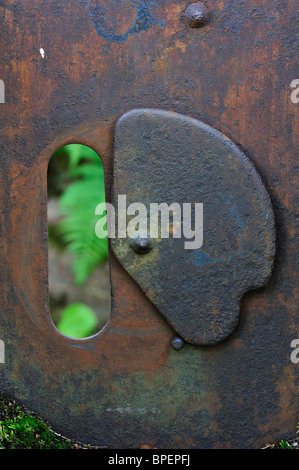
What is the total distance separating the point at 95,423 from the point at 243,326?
13.8 inches

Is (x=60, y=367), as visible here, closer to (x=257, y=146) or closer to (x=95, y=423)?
(x=95, y=423)

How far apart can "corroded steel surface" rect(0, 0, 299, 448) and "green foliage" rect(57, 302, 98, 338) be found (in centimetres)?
137

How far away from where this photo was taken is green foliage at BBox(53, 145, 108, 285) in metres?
2.42

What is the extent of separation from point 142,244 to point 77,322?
5.26 feet

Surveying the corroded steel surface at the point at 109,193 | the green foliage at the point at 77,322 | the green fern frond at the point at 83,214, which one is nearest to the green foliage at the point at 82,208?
the green fern frond at the point at 83,214

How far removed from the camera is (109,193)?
966 millimetres

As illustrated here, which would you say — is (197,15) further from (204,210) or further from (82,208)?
(82,208)

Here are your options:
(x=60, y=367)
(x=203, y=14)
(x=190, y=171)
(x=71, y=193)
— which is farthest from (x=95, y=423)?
(x=71, y=193)

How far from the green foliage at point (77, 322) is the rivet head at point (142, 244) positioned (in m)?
1.50

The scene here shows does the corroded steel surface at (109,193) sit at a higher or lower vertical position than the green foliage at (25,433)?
higher

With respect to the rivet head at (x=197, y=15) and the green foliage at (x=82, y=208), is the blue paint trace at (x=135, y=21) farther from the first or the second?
the green foliage at (x=82, y=208)

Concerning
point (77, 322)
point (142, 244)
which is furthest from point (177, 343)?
point (77, 322)

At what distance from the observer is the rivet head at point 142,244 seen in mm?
934

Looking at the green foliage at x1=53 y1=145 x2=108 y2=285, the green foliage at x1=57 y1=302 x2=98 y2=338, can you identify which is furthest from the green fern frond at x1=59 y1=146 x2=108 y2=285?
the green foliage at x1=57 y1=302 x2=98 y2=338
